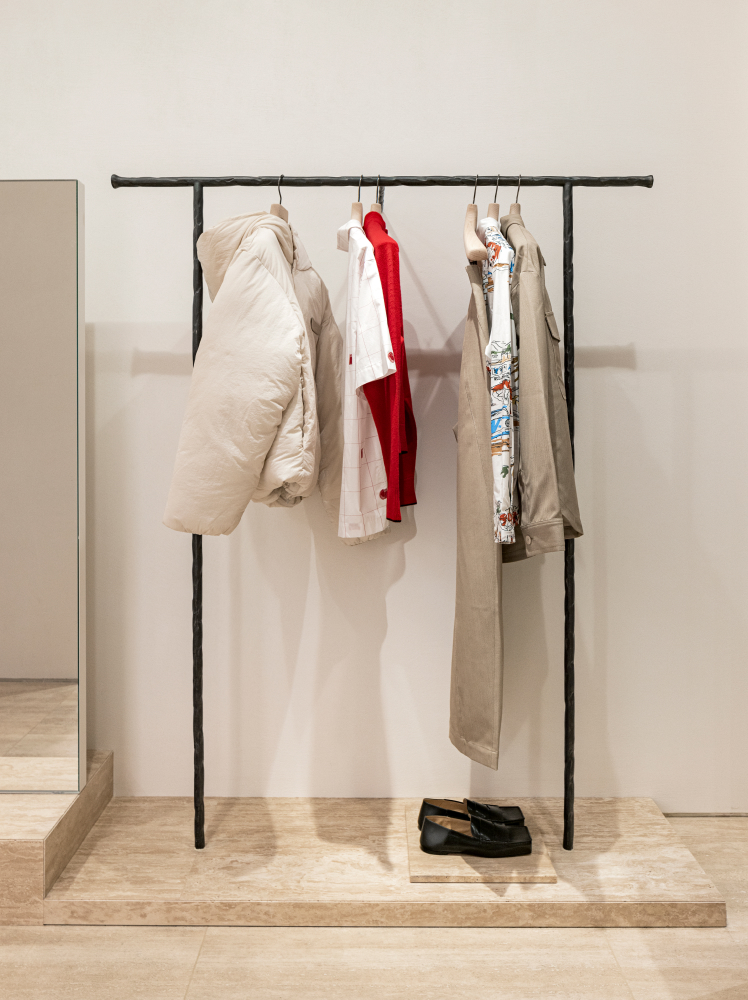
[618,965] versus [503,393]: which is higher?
[503,393]

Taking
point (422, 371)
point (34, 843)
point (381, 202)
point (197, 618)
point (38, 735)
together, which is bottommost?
point (34, 843)

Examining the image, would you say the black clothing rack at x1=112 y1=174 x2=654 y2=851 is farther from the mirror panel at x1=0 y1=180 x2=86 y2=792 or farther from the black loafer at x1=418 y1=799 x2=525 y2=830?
the mirror panel at x1=0 y1=180 x2=86 y2=792

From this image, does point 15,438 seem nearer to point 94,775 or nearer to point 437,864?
point 94,775

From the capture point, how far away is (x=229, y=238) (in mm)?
1659

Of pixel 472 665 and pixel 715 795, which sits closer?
pixel 472 665

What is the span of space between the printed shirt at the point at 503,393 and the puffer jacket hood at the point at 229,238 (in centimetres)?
51

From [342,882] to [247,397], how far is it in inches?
47.8

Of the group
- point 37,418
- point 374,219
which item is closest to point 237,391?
point 374,219

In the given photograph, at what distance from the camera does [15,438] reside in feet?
6.23

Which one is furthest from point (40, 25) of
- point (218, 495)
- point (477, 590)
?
point (477, 590)

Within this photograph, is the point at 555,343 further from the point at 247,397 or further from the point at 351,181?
the point at 247,397

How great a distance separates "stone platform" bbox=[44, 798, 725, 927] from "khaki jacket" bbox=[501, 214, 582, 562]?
882mm

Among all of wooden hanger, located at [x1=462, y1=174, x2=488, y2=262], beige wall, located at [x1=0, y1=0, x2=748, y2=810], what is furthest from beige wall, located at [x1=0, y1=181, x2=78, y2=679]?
wooden hanger, located at [x1=462, y1=174, x2=488, y2=262]

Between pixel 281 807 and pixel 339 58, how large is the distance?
2255mm
